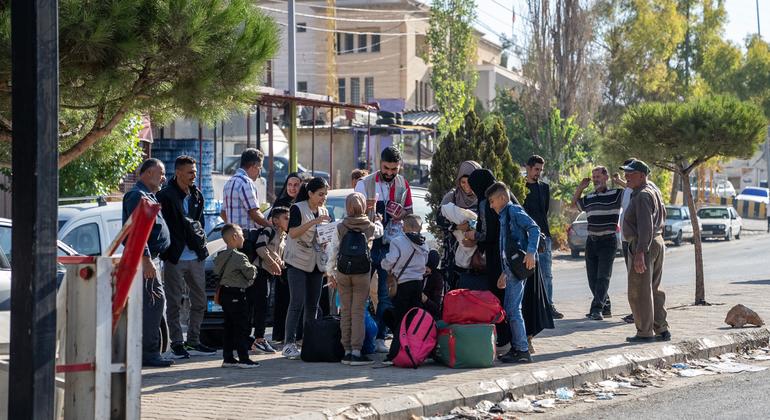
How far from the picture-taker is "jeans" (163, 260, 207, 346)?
1119 centimetres

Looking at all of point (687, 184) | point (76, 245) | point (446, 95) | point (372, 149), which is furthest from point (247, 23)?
point (446, 95)

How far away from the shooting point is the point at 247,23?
874 cm

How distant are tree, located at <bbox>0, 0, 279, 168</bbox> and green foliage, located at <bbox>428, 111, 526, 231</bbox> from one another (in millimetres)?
9622

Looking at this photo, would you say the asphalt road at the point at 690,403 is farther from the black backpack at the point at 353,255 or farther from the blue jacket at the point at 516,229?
the black backpack at the point at 353,255

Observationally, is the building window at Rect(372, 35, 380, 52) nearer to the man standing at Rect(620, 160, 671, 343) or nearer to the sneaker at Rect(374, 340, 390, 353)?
the man standing at Rect(620, 160, 671, 343)

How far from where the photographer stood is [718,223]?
4766 cm

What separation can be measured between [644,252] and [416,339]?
3.13 meters

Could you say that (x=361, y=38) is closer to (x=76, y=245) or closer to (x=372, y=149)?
(x=372, y=149)

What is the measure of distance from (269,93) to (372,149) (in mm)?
23314

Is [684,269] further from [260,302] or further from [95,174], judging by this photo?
[260,302]

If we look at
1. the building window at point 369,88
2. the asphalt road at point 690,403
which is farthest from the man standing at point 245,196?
the building window at point 369,88

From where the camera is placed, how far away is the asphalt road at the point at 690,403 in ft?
28.5

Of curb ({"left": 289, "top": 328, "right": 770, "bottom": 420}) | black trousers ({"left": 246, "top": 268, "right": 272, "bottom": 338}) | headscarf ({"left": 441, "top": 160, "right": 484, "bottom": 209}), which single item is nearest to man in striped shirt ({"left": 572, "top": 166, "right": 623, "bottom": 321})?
curb ({"left": 289, "top": 328, "right": 770, "bottom": 420})

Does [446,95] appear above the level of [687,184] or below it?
above
